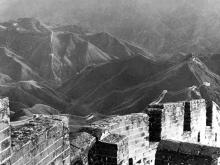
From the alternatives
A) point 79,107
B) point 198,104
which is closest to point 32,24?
point 79,107

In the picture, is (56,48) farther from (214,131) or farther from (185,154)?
(185,154)

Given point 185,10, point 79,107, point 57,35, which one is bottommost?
point 79,107

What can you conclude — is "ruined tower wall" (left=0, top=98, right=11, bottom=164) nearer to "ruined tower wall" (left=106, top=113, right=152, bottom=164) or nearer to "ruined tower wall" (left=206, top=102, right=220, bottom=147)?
"ruined tower wall" (left=106, top=113, right=152, bottom=164)

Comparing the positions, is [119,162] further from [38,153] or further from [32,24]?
[32,24]

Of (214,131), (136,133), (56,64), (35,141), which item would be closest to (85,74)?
(56,64)

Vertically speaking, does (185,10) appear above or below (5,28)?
above

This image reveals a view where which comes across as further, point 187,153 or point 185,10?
point 185,10

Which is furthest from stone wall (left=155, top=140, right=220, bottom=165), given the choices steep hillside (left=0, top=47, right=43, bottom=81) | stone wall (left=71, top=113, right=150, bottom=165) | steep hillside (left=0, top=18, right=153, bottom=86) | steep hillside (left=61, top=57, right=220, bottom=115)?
steep hillside (left=0, top=18, right=153, bottom=86)
